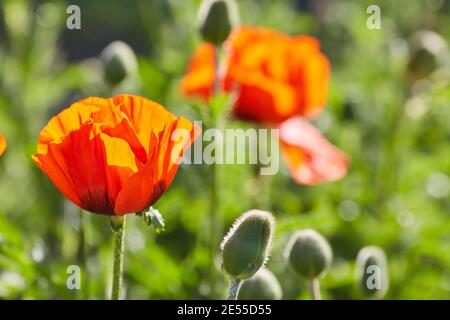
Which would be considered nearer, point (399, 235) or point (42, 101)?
point (399, 235)

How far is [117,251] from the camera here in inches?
29.8

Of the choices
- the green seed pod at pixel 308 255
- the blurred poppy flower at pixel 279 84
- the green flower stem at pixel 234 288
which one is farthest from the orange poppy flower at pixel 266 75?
the green flower stem at pixel 234 288

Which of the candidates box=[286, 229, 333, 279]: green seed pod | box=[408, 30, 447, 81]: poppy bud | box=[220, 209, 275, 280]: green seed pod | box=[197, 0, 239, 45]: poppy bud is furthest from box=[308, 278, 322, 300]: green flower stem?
box=[408, 30, 447, 81]: poppy bud

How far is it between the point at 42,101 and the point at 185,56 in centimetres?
24

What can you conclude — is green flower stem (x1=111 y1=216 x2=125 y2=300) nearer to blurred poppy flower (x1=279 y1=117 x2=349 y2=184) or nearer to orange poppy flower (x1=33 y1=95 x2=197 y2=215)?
orange poppy flower (x1=33 y1=95 x2=197 y2=215)

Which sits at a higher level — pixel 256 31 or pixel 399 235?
pixel 256 31

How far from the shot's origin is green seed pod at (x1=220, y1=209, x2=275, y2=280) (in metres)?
0.75

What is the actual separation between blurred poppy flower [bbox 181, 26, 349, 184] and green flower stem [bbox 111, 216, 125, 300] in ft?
1.43

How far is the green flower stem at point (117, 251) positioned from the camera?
2.48ft

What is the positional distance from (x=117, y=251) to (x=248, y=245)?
10cm

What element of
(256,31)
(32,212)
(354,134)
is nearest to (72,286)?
(256,31)

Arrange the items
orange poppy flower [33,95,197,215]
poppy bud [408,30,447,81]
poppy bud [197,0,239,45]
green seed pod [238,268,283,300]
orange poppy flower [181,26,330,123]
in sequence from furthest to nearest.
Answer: poppy bud [408,30,447,81] < orange poppy flower [181,26,330,123] < poppy bud [197,0,239,45] < green seed pod [238,268,283,300] < orange poppy flower [33,95,197,215]

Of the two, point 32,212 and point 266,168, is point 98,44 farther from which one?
point 266,168

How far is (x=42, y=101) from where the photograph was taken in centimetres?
161
